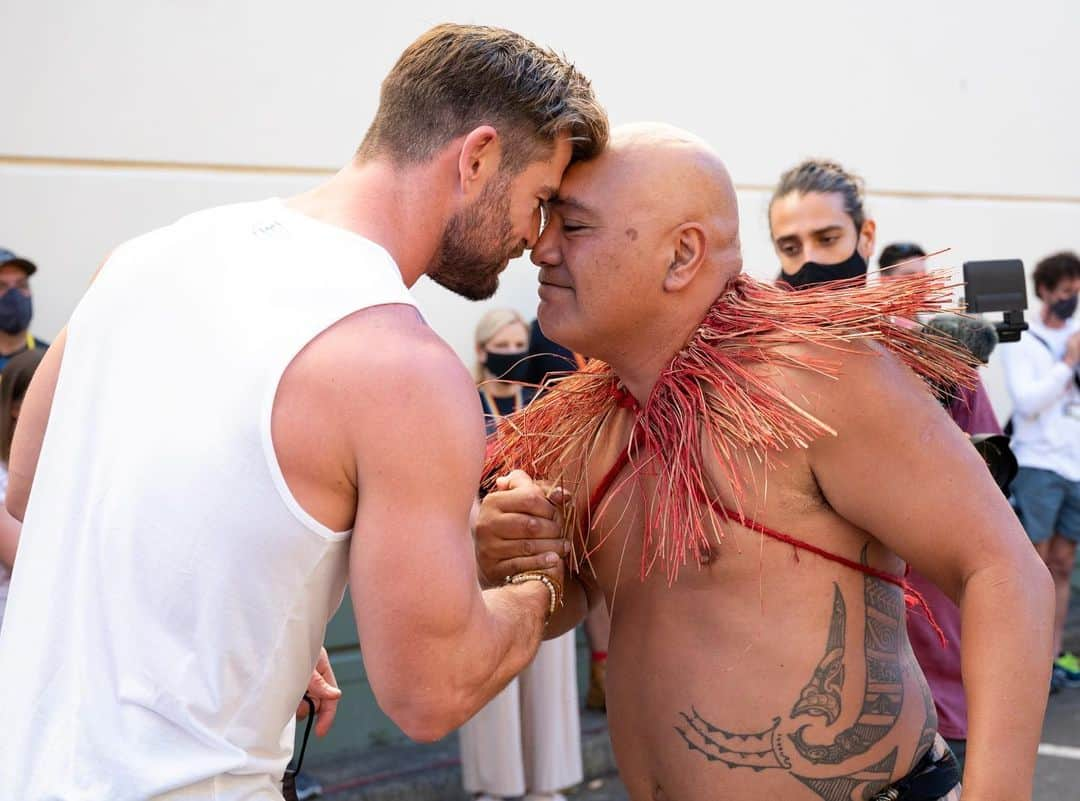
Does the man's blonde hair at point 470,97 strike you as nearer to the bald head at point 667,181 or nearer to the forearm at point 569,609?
the bald head at point 667,181

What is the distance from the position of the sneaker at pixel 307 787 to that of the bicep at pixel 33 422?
10.2 ft

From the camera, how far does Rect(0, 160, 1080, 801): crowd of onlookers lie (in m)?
3.70

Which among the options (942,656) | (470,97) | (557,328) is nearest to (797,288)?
(557,328)

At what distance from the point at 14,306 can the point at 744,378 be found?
350cm

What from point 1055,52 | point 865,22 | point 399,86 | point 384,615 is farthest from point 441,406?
point 1055,52

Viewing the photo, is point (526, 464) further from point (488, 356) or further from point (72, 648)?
point (488, 356)

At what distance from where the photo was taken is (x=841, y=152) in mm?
7625

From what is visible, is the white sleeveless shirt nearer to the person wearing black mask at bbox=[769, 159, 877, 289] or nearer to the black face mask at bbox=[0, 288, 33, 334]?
the person wearing black mask at bbox=[769, 159, 877, 289]

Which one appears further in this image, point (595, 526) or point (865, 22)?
point (865, 22)

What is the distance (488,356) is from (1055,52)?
17.0 feet

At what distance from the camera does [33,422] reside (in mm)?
2312

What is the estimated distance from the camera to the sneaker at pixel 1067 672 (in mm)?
7039


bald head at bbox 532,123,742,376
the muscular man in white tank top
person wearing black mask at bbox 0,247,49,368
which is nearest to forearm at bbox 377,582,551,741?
the muscular man in white tank top

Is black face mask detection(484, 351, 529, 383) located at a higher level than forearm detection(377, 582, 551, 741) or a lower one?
lower
